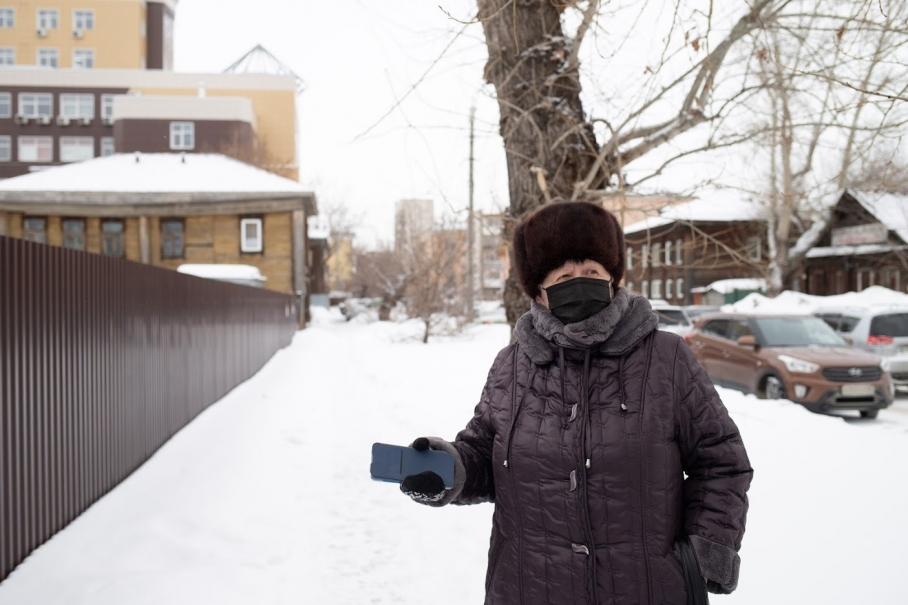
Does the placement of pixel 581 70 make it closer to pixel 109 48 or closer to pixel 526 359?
pixel 526 359

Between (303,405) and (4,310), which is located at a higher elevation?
(4,310)

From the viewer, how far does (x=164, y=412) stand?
20.9ft

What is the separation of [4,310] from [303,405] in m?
5.79

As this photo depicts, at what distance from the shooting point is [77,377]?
436cm

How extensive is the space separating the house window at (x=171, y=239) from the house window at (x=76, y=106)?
87.3 ft

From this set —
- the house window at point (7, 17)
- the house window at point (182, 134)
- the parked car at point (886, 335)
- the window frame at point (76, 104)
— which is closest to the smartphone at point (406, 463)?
the parked car at point (886, 335)

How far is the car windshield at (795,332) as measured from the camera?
1023cm

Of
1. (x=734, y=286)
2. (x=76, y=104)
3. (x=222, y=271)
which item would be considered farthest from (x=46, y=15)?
(x=734, y=286)

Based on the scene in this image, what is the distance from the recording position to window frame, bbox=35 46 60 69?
52406 millimetres

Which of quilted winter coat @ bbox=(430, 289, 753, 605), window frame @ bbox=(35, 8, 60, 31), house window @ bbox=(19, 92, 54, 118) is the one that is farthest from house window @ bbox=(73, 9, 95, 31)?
quilted winter coat @ bbox=(430, 289, 753, 605)

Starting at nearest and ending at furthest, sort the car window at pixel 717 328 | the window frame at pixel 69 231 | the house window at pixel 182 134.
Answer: the car window at pixel 717 328
the window frame at pixel 69 231
the house window at pixel 182 134

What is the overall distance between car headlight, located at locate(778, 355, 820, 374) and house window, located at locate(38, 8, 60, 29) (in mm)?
60214

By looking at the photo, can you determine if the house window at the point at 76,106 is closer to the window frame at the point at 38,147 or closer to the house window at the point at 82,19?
the window frame at the point at 38,147

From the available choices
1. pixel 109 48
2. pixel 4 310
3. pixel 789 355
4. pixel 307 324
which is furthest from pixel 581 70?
pixel 109 48
